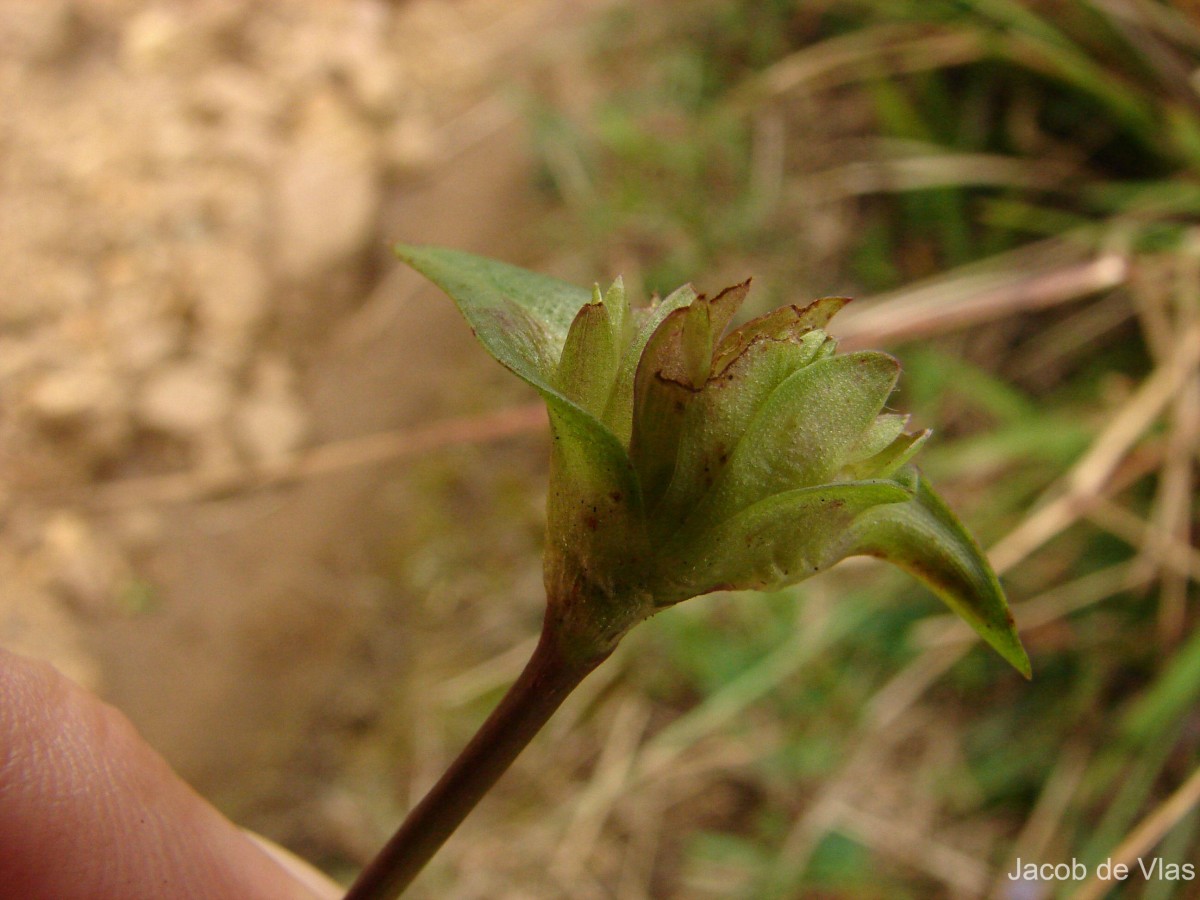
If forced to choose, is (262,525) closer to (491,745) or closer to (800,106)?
(800,106)

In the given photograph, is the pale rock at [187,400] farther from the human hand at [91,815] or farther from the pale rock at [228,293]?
the human hand at [91,815]

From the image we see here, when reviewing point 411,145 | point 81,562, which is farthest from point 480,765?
point 411,145

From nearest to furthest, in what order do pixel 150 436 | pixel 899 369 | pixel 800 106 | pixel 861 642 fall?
pixel 899 369 → pixel 861 642 → pixel 150 436 → pixel 800 106

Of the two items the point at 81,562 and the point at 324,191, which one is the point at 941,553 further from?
the point at 324,191

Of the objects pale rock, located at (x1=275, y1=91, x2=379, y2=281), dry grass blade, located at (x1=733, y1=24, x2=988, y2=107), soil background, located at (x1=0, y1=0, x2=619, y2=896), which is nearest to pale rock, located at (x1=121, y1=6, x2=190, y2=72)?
soil background, located at (x1=0, y1=0, x2=619, y2=896)

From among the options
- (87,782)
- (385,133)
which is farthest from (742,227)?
(87,782)

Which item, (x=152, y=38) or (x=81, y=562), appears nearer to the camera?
(x=81, y=562)

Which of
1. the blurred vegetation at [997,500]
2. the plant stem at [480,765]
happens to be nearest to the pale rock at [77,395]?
the blurred vegetation at [997,500]
